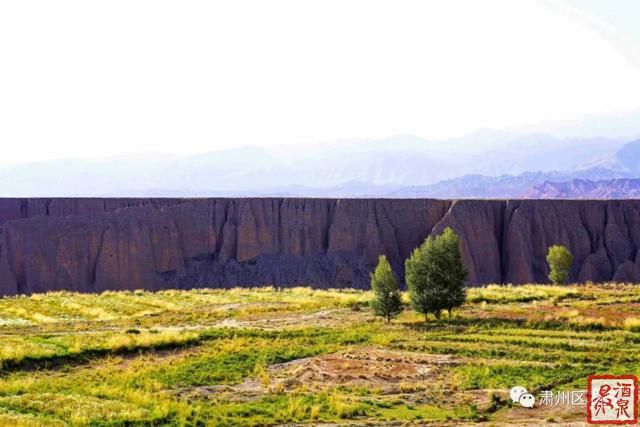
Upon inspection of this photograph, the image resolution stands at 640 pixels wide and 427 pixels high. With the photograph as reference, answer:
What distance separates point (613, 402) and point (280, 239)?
5994 cm

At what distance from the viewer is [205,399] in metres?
22.8

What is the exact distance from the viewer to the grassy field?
2083cm

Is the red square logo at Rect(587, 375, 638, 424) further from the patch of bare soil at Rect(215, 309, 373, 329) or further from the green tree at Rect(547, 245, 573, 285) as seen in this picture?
the green tree at Rect(547, 245, 573, 285)

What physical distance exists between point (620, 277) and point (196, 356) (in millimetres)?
52005

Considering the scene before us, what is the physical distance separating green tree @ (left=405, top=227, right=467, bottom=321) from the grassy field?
35.4 inches

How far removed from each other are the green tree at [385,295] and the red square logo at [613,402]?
1715cm

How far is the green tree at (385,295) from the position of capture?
3816cm

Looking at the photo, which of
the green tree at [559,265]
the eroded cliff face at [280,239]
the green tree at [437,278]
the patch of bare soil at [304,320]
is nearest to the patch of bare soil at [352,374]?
the patch of bare soil at [304,320]

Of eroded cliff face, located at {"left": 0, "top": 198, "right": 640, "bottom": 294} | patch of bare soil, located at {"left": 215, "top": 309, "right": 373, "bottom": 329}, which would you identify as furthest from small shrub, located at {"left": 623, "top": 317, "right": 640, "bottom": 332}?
eroded cliff face, located at {"left": 0, "top": 198, "right": 640, "bottom": 294}

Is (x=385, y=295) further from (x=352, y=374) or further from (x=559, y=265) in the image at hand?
(x=559, y=265)

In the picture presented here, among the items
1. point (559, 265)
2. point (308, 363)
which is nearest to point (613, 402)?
point (308, 363)

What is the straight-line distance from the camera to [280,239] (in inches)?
3083

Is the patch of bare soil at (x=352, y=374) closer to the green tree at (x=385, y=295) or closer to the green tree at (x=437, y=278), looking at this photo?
the green tree at (x=385, y=295)

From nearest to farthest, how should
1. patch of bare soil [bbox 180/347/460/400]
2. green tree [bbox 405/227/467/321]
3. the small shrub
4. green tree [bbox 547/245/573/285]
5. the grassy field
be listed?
the grassy field → patch of bare soil [bbox 180/347/460/400] → the small shrub → green tree [bbox 405/227/467/321] → green tree [bbox 547/245/573/285]
